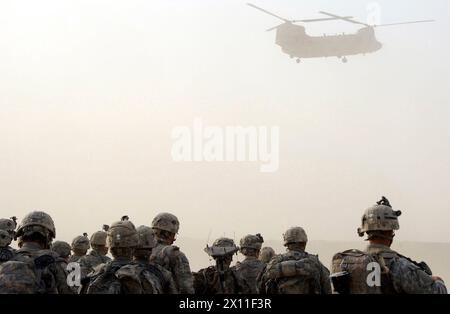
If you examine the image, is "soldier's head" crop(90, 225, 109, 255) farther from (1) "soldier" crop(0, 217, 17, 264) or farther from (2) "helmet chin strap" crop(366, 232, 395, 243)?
(2) "helmet chin strap" crop(366, 232, 395, 243)

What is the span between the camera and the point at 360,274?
7652 millimetres

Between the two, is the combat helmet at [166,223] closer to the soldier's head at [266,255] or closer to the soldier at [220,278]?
the soldier at [220,278]

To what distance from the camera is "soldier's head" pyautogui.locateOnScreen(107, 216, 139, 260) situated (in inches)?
305

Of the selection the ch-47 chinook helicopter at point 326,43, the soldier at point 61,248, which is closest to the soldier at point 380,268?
the soldier at point 61,248

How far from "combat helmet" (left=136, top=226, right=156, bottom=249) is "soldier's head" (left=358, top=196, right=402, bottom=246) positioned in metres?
2.81

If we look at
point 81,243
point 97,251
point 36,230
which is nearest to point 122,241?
point 36,230

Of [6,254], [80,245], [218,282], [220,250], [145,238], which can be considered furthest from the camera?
[80,245]

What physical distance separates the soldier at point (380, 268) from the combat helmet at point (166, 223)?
342 cm

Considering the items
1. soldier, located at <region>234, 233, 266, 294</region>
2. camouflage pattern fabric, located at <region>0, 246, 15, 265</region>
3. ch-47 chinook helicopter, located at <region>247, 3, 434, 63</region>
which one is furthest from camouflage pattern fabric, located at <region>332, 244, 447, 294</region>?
ch-47 chinook helicopter, located at <region>247, 3, 434, 63</region>

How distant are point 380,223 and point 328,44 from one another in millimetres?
61730

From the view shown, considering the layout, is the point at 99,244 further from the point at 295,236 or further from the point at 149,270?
the point at 149,270
